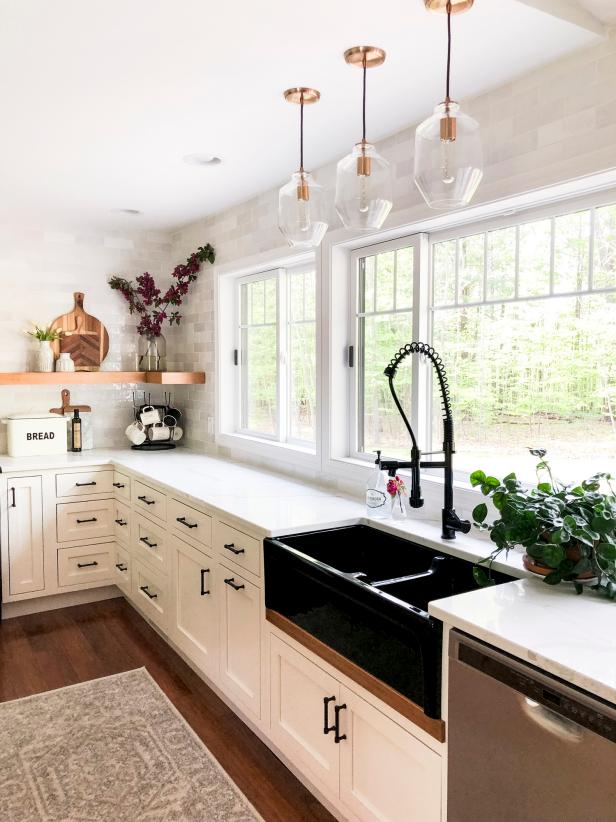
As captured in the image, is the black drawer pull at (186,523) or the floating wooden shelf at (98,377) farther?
the floating wooden shelf at (98,377)

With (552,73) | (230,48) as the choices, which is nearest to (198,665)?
(230,48)

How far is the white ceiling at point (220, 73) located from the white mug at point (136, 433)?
1.77 m

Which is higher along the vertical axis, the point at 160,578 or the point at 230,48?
the point at 230,48

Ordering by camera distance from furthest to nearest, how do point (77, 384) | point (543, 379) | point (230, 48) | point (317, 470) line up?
point (77, 384), point (317, 470), point (543, 379), point (230, 48)

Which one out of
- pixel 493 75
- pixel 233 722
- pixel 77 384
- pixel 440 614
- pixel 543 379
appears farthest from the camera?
pixel 77 384

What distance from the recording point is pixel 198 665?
3.01m

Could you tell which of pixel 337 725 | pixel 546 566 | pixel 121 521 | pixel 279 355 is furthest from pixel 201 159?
pixel 337 725

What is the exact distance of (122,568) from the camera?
397 cm

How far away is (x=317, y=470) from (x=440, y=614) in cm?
172

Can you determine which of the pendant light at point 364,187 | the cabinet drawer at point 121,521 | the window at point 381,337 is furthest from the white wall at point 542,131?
the cabinet drawer at point 121,521

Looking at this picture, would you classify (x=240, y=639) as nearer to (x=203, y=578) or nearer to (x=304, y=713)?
(x=203, y=578)

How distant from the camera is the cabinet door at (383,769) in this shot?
65.9 inches

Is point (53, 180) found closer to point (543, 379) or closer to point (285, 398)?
point (285, 398)

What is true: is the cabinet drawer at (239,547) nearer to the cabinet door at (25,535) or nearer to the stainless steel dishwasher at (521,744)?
the stainless steel dishwasher at (521,744)
